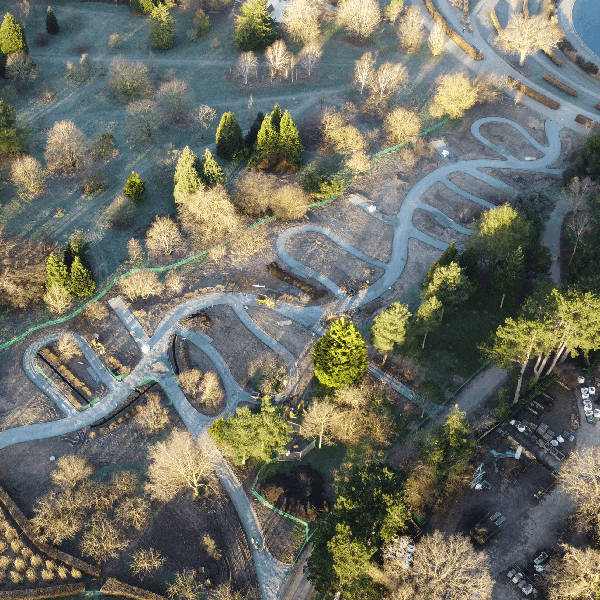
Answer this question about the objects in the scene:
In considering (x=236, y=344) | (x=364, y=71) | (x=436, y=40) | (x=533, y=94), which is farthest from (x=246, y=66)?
(x=236, y=344)

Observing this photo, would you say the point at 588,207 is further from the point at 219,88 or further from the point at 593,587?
the point at 219,88

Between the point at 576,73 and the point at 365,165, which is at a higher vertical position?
the point at 576,73

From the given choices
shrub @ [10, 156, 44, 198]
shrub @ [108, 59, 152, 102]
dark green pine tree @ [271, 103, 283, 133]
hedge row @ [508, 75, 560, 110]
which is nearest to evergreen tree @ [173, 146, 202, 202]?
dark green pine tree @ [271, 103, 283, 133]

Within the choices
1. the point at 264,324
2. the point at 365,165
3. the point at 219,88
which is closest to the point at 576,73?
the point at 365,165

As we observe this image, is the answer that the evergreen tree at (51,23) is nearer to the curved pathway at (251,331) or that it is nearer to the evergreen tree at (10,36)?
the evergreen tree at (10,36)

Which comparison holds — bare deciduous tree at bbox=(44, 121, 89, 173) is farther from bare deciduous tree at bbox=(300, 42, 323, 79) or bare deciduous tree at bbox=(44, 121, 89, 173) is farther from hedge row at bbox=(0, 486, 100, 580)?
hedge row at bbox=(0, 486, 100, 580)

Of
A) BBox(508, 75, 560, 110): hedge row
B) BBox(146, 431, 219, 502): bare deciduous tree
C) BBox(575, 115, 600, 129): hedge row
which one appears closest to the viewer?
BBox(146, 431, 219, 502): bare deciduous tree
